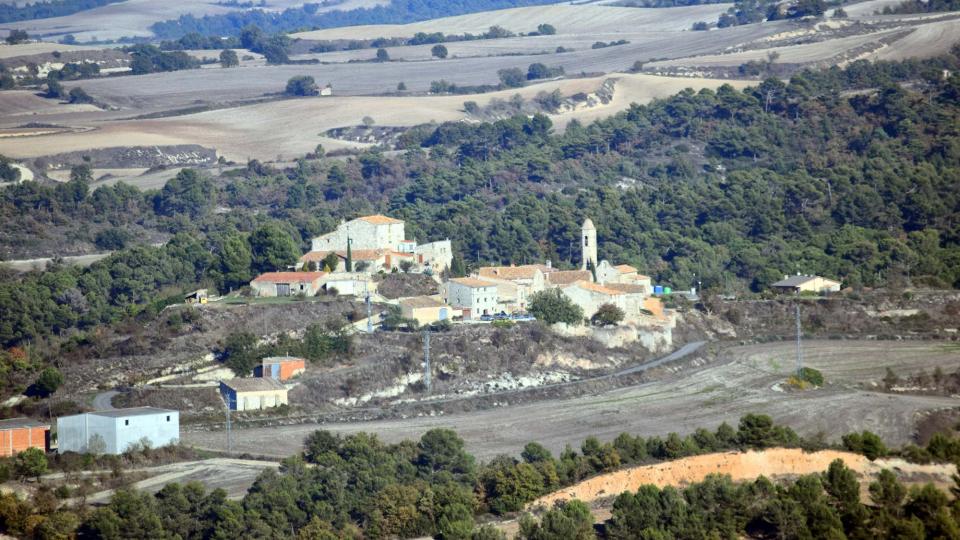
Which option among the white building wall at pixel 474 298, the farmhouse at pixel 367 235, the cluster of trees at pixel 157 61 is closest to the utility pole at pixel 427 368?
the white building wall at pixel 474 298

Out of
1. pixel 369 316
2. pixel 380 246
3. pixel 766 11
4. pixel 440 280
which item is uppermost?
pixel 766 11

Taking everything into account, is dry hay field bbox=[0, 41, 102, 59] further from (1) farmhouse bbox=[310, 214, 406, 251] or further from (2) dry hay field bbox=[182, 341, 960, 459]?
(2) dry hay field bbox=[182, 341, 960, 459]

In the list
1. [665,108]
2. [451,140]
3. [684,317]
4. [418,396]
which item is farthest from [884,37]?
[418,396]

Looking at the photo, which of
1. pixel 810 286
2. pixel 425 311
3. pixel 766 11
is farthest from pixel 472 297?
pixel 766 11

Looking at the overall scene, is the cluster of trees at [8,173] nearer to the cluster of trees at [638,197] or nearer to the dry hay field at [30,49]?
the cluster of trees at [638,197]

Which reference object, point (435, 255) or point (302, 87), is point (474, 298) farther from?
point (302, 87)

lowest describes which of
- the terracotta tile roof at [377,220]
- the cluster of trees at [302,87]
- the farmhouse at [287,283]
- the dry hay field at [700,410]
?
the dry hay field at [700,410]

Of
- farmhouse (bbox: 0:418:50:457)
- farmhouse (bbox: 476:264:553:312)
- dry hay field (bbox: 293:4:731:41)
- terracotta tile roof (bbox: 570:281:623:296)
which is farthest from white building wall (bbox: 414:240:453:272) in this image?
dry hay field (bbox: 293:4:731:41)
